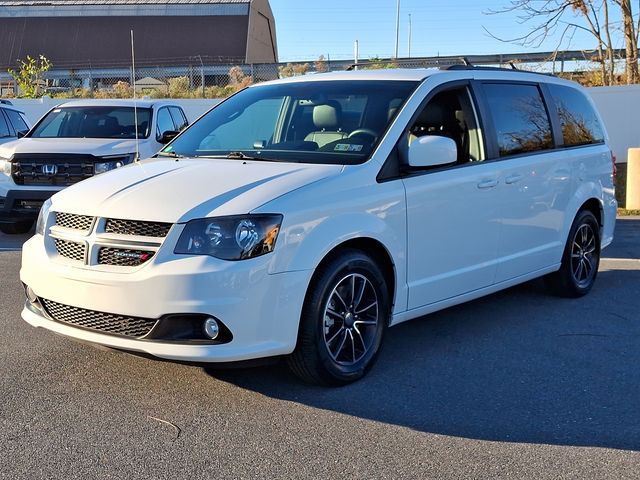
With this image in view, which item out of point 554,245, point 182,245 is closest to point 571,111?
point 554,245

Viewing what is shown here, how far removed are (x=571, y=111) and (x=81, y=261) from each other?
472cm

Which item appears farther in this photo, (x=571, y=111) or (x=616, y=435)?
(x=571, y=111)

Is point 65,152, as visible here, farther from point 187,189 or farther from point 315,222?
point 315,222

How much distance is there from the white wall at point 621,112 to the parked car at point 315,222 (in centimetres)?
1186

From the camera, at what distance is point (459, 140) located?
18.6 feet

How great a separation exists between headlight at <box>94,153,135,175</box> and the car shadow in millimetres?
5103

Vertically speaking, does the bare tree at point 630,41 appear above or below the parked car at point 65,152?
above

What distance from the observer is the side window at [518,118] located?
5.92 meters

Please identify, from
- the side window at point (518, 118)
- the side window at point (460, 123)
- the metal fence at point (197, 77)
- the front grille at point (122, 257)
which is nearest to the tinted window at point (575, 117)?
the side window at point (518, 118)

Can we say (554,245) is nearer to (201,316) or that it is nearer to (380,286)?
(380,286)

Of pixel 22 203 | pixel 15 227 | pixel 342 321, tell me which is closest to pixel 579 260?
pixel 342 321

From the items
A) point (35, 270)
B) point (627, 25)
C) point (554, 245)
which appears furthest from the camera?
point (627, 25)

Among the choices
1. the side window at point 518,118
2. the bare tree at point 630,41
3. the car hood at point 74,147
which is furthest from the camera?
the bare tree at point 630,41

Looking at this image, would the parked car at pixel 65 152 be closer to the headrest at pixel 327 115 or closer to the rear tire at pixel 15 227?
the rear tire at pixel 15 227
